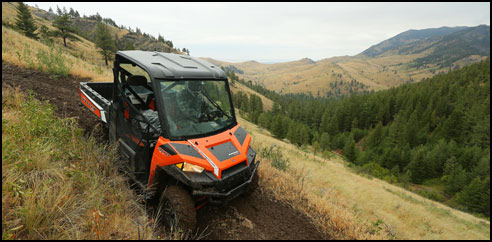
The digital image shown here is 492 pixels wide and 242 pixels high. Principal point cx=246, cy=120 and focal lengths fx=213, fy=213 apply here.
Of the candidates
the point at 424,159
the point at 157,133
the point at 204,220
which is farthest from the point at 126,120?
the point at 424,159

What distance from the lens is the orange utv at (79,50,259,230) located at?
315 cm

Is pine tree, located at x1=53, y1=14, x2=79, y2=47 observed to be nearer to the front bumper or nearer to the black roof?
the black roof

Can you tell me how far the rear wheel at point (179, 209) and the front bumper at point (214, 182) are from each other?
0.17 m

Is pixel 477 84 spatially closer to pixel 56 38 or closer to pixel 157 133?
pixel 157 133

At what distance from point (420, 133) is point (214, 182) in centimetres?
9061

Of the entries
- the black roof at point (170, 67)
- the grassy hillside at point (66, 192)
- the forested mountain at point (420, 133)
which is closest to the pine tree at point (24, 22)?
the grassy hillside at point (66, 192)

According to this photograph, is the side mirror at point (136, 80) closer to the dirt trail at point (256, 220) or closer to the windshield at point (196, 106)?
the windshield at point (196, 106)

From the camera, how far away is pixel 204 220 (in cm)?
370

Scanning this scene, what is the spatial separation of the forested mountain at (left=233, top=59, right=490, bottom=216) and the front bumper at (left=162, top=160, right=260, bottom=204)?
3704cm

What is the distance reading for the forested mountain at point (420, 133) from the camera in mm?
49375

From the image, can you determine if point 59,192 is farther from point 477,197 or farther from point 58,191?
point 477,197

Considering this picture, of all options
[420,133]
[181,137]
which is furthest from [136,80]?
[420,133]

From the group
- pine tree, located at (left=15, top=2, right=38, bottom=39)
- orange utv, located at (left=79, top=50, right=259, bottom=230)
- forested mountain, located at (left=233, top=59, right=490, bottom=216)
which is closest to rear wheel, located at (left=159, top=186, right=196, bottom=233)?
orange utv, located at (left=79, top=50, right=259, bottom=230)

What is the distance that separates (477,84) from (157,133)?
132346 mm
